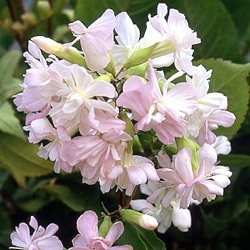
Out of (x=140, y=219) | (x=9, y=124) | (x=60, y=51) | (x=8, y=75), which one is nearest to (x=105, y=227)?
(x=140, y=219)

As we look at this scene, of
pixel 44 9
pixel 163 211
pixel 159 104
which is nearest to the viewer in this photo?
pixel 159 104

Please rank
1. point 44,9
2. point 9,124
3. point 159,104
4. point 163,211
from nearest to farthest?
point 159,104 < point 163,211 < point 9,124 < point 44,9

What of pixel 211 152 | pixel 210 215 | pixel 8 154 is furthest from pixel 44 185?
pixel 211 152

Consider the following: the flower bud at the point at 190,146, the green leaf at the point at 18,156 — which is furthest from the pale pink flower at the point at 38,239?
the green leaf at the point at 18,156

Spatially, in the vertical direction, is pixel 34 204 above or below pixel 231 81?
below

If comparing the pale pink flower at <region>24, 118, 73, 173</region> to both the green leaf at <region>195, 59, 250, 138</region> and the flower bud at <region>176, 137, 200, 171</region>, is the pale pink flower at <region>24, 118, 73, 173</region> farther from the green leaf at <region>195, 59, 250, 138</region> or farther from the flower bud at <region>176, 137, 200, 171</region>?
the green leaf at <region>195, 59, 250, 138</region>

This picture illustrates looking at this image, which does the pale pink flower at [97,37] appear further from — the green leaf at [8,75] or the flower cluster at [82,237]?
the green leaf at [8,75]

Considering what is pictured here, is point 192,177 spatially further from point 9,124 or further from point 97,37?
point 9,124
